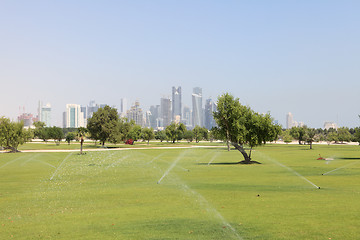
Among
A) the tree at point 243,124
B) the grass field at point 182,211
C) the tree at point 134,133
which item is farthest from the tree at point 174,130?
the grass field at point 182,211

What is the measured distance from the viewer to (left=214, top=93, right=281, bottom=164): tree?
5541 centimetres

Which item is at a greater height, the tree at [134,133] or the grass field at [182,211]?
the tree at [134,133]

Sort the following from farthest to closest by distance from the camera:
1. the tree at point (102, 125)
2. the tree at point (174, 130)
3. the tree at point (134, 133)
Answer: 1. the tree at point (134, 133)
2. the tree at point (174, 130)
3. the tree at point (102, 125)

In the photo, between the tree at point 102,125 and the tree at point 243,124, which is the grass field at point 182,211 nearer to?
the tree at point 243,124

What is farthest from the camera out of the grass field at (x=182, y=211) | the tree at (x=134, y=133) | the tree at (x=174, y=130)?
the tree at (x=134, y=133)

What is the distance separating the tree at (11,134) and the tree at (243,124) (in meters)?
56.4

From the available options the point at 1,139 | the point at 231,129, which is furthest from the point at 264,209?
the point at 1,139

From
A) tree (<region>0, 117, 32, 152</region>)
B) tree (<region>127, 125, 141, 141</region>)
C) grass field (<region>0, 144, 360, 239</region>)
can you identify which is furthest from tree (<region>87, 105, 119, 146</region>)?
Answer: grass field (<region>0, 144, 360, 239</region>)

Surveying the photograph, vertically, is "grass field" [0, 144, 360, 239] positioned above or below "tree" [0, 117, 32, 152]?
below

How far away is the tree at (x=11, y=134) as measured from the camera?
86688mm

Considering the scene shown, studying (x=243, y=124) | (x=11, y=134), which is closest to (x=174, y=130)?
(x=11, y=134)

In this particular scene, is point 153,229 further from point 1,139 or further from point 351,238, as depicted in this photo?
point 1,139

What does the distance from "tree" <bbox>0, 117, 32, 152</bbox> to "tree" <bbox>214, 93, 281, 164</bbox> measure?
2219 inches

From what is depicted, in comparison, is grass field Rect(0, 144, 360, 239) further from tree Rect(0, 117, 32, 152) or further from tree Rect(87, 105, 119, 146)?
tree Rect(87, 105, 119, 146)
